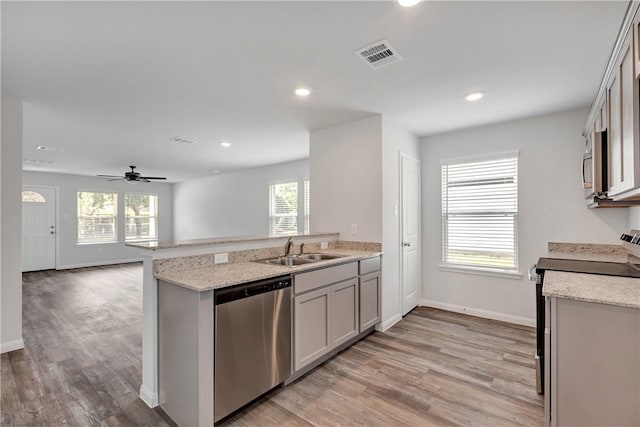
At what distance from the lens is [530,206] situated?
3.67 metres

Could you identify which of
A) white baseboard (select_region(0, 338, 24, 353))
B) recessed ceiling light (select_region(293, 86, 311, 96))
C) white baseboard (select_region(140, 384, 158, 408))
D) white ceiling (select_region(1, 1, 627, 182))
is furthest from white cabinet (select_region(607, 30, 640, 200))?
white baseboard (select_region(0, 338, 24, 353))

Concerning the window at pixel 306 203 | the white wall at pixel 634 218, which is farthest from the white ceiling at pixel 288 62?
the window at pixel 306 203

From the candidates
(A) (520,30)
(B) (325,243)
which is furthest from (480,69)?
(B) (325,243)

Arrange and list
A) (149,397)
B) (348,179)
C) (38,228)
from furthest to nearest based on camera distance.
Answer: (38,228) → (348,179) → (149,397)

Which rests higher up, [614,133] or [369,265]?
[614,133]

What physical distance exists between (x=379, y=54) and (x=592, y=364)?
2228 mm

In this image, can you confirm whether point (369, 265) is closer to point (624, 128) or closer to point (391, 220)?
point (391, 220)

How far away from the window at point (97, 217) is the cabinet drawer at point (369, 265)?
27.7 ft

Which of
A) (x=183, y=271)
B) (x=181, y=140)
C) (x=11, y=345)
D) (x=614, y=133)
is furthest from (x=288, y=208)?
(x=614, y=133)

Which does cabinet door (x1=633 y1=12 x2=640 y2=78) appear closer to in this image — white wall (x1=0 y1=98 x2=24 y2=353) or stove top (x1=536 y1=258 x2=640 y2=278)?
stove top (x1=536 y1=258 x2=640 y2=278)

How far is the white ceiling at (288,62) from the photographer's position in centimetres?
178

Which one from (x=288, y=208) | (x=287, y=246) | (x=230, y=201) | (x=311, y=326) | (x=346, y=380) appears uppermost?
(x=230, y=201)

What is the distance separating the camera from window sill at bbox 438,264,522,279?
3768 mm

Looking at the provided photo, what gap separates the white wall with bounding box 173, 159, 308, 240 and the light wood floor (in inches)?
152
